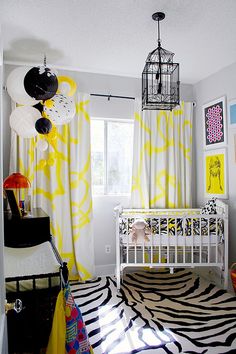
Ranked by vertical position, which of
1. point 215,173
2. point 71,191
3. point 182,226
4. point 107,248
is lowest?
point 107,248

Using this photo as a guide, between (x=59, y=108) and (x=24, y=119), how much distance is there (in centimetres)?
31

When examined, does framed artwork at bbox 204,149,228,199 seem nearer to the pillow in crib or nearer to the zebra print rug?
the pillow in crib

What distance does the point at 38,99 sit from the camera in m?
2.09

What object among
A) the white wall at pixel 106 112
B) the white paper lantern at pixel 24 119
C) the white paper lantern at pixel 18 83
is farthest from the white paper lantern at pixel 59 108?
the white wall at pixel 106 112

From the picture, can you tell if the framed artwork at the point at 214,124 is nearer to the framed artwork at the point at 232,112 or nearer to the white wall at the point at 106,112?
the framed artwork at the point at 232,112

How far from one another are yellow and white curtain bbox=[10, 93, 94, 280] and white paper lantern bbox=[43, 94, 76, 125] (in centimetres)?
78

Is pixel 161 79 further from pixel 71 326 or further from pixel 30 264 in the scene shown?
pixel 71 326

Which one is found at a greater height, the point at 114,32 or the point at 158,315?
the point at 114,32

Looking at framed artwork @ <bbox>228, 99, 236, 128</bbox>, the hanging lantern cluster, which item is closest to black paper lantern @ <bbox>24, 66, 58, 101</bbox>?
the hanging lantern cluster

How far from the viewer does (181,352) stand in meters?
1.93

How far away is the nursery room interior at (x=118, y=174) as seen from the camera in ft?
6.55

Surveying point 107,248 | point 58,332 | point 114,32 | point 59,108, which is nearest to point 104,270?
point 107,248

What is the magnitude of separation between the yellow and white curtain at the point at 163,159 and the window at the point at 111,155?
0.64 ft

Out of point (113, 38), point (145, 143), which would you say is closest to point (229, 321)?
point (145, 143)
